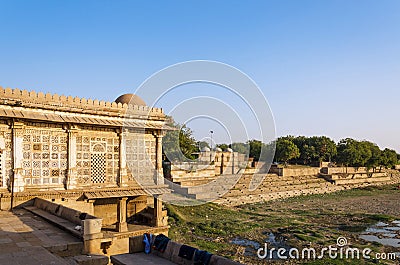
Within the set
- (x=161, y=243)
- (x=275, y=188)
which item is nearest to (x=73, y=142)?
(x=161, y=243)

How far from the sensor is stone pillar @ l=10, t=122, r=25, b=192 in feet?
39.4

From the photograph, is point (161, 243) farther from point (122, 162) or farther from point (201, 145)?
point (201, 145)

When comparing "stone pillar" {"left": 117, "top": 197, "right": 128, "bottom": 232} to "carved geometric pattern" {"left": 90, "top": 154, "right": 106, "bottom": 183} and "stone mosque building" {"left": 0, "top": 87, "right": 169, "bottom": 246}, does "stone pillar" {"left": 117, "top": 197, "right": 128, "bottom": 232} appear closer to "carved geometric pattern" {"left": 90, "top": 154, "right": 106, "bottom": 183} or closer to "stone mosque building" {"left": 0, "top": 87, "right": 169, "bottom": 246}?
"stone mosque building" {"left": 0, "top": 87, "right": 169, "bottom": 246}

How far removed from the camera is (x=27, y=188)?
40.6 ft

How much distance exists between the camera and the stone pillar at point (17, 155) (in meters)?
12.0

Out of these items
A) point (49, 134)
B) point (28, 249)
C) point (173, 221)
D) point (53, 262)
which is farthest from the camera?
point (173, 221)

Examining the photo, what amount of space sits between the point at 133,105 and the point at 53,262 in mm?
10078

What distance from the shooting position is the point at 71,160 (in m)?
13.5

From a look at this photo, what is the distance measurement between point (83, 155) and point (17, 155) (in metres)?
2.47

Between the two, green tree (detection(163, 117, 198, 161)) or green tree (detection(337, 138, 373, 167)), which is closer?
green tree (detection(163, 117, 198, 161))

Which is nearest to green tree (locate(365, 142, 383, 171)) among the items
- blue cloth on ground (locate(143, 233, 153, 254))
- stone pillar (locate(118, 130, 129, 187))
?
stone pillar (locate(118, 130, 129, 187))

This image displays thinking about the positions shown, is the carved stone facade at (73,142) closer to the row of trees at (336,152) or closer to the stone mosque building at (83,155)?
the stone mosque building at (83,155)

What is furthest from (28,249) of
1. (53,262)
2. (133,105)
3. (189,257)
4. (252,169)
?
(252,169)

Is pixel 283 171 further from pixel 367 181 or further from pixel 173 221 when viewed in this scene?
pixel 173 221
